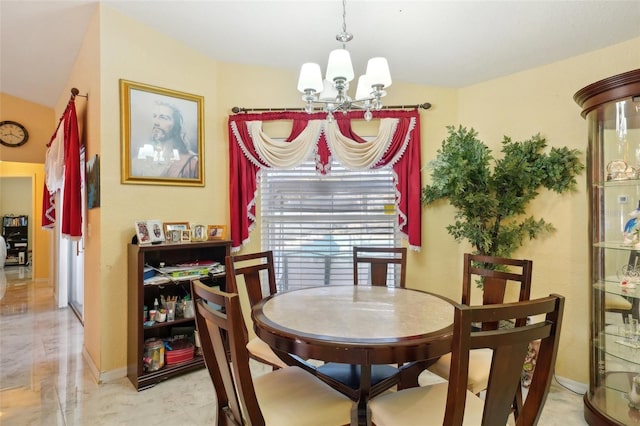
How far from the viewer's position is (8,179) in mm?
9086

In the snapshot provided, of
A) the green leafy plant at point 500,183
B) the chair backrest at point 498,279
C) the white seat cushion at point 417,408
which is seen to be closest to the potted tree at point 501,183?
the green leafy plant at point 500,183

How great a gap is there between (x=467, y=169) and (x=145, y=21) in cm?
281

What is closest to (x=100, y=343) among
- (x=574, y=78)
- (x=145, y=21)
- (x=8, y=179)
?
(x=145, y=21)

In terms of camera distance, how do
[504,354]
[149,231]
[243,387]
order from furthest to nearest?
[149,231] < [243,387] < [504,354]

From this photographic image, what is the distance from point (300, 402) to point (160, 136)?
2420 millimetres

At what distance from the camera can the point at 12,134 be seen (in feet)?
16.3

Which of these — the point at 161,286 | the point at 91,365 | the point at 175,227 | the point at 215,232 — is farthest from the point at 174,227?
the point at 91,365

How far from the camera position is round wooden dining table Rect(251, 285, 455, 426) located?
4.52 feet

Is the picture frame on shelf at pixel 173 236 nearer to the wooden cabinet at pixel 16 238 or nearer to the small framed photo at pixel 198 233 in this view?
the small framed photo at pixel 198 233

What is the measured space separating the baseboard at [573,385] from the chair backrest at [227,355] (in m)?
2.56

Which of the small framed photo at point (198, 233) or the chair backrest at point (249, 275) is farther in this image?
the small framed photo at point (198, 233)

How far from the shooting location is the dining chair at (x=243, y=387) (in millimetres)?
1260

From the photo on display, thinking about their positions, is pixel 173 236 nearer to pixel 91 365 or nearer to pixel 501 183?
pixel 91 365

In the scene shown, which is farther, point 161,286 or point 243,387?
point 161,286
